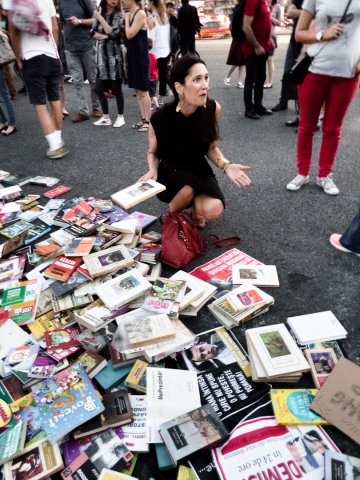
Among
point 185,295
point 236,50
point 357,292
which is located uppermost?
point 236,50

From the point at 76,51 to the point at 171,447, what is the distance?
466 centimetres

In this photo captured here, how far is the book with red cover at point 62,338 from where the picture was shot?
67.9 inches

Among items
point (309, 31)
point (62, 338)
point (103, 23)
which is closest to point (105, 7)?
point (103, 23)

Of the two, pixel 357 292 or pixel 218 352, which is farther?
pixel 357 292

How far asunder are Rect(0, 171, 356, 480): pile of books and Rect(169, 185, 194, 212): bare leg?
22 cm

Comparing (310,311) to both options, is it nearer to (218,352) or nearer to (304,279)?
(304,279)

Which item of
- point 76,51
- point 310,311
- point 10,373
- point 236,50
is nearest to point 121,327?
point 10,373

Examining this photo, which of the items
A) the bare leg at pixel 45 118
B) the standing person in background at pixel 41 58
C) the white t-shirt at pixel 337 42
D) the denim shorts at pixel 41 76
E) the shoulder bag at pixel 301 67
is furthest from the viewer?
the bare leg at pixel 45 118

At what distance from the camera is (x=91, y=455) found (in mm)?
1315

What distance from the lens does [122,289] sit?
6.38 ft

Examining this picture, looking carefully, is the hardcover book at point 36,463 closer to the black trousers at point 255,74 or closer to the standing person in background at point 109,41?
the standing person in background at point 109,41

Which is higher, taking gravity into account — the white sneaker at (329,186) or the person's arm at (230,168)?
the person's arm at (230,168)

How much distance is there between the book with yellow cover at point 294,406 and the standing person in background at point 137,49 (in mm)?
3748

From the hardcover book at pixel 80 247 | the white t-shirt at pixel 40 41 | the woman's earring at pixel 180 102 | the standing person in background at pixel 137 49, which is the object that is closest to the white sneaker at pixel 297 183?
the woman's earring at pixel 180 102
